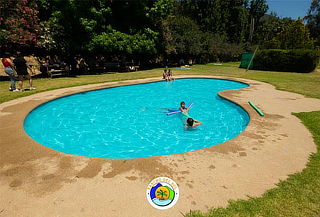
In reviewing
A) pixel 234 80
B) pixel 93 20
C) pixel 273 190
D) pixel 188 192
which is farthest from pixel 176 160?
pixel 93 20

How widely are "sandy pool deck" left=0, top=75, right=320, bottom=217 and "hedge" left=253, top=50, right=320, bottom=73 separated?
23.4m

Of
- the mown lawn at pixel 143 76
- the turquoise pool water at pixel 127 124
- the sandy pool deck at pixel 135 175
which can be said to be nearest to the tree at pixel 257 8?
the mown lawn at pixel 143 76

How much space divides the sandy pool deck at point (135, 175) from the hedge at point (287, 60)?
922 inches

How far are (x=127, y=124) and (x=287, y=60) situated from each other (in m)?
25.6

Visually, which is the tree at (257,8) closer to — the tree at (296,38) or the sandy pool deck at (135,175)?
the tree at (296,38)

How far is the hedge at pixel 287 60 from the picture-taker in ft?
76.2

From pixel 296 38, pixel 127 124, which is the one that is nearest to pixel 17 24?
pixel 127 124

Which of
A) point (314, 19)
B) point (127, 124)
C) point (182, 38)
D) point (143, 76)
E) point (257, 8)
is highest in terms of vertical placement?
point (257, 8)

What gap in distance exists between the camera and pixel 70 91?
12.9 meters

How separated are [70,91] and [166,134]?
27.7 ft

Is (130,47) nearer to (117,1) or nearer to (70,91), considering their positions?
(117,1)

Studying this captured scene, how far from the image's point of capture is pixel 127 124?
9414 mm

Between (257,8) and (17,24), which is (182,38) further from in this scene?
(257,8)

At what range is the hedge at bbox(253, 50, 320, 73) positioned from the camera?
23.2 meters
